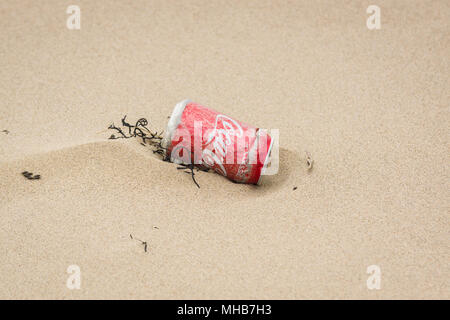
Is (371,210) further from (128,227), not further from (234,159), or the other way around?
(128,227)

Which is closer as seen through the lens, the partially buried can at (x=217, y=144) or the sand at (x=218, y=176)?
the sand at (x=218, y=176)

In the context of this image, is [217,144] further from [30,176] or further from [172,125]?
[30,176]

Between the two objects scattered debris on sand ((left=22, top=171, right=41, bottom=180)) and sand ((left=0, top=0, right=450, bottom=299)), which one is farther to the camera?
scattered debris on sand ((left=22, top=171, right=41, bottom=180))

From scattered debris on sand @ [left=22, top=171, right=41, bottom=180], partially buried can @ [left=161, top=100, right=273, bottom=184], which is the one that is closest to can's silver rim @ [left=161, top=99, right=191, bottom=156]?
partially buried can @ [left=161, top=100, right=273, bottom=184]

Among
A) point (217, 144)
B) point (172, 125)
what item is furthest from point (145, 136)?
point (217, 144)

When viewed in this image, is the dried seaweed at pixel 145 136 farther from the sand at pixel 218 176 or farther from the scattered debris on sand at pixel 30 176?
the scattered debris on sand at pixel 30 176

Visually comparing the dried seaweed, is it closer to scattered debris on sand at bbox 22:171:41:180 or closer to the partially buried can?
the partially buried can

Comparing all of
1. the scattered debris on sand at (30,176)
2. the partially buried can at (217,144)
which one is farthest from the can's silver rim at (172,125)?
the scattered debris on sand at (30,176)
